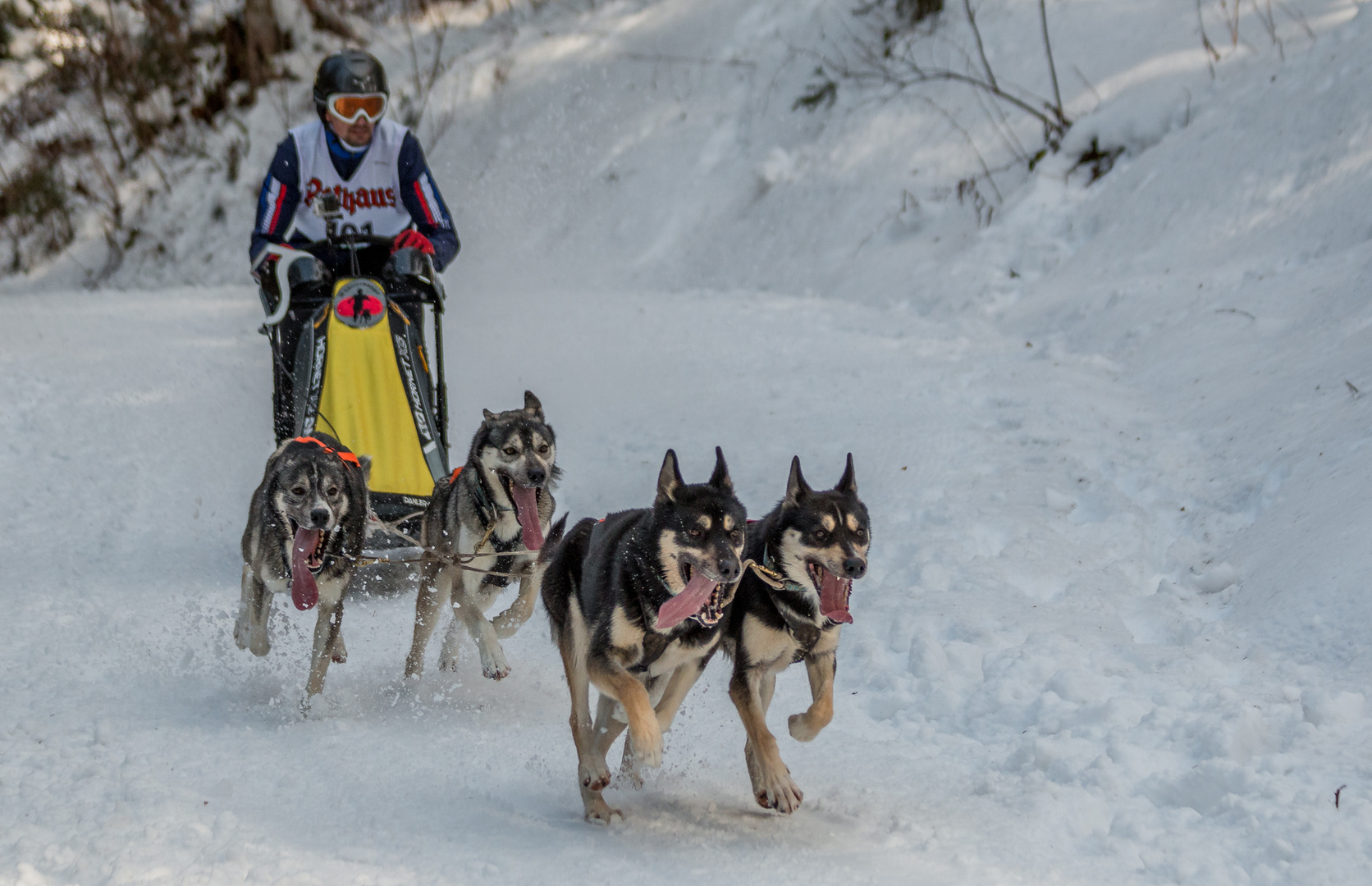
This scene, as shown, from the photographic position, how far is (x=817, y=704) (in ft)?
10.2

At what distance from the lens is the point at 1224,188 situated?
7207mm

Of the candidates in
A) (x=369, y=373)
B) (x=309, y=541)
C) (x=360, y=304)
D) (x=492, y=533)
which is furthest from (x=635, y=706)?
(x=360, y=304)

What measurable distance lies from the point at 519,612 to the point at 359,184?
2063 millimetres

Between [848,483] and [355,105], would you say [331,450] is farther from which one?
[848,483]

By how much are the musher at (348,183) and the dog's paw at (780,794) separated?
2.82 m

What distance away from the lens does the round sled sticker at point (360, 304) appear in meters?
4.78

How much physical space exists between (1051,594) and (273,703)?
2.73 m

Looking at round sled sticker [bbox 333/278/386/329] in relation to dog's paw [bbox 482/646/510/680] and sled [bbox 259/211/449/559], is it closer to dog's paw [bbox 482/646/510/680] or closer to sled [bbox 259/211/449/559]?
sled [bbox 259/211/449/559]

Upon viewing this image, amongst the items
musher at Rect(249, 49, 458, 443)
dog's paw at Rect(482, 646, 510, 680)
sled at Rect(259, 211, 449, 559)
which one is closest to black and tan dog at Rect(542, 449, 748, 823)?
dog's paw at Rect(482, 646, 510, 680)

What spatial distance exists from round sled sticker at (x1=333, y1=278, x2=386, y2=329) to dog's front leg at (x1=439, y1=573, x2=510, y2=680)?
1.17 meters

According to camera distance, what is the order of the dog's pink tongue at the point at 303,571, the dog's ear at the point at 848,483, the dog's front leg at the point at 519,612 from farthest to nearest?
the dog's front leg at the point at 519,612 → the dog's pink tongue at the point at 303,571 → the dog's ear at the point at 848,483

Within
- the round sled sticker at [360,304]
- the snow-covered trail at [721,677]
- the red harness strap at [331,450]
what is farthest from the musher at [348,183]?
the snow-covered trail at [721,677]

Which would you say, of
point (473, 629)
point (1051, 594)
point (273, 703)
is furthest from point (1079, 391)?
point (273, 703)

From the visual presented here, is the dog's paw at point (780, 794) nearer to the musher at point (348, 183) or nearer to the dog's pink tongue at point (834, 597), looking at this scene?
the dog's pink tongue at point (834, 597)
